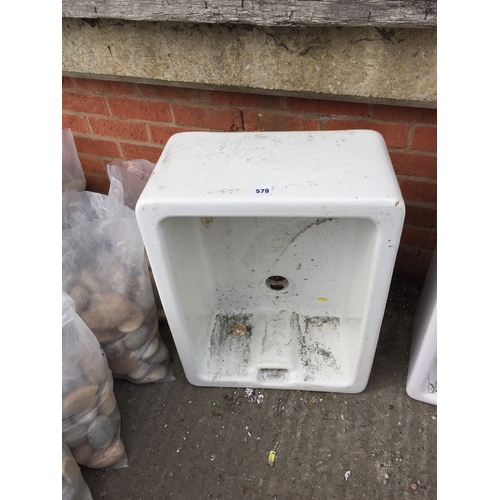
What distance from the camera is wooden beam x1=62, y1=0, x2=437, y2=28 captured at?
89 centimetres

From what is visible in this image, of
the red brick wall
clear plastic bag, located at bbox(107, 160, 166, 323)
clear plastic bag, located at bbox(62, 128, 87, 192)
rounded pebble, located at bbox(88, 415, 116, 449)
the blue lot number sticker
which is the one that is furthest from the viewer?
clear plastic bag, located at bbox(62, 128, 87, 192)

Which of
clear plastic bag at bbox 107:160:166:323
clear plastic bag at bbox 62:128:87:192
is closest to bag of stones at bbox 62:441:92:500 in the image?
clear plastic bag at bbox 107:160:166:323

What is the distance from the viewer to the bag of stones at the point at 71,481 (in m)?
0.97

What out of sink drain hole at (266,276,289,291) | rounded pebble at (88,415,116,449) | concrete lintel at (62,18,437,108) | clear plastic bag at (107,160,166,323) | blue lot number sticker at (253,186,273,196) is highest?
concrete lintel at (62,18,437,108)

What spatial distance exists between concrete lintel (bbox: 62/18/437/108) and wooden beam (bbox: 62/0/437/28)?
2.2 inches

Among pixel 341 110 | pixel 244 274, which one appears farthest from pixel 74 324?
pixel 341 110

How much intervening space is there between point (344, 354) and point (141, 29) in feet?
3.58

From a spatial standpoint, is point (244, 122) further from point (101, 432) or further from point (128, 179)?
point (101, 432)

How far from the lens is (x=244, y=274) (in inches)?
48.5

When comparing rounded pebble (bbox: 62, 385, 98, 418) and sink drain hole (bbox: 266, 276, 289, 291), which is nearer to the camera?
rounded pebble (bbox: 62, 385, 98, 418)

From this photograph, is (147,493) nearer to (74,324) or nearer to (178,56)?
(74,324)

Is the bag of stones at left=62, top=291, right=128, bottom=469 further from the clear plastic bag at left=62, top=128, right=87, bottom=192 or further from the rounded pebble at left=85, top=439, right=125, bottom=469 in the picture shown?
the clear plastic bag at left=62, top=128, right=87, bottom=192

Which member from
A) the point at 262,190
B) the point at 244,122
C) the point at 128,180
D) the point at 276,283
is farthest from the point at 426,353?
the point at 128,180

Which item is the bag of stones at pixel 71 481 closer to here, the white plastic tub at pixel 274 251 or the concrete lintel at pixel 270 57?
the white plastic tub at pixel 274 251
